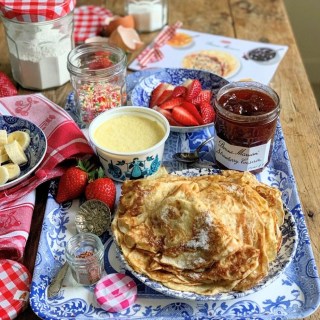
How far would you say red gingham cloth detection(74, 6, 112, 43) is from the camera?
6.76 ft

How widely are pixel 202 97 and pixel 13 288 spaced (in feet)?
2.57

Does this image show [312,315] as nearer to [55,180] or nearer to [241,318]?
[241,318]

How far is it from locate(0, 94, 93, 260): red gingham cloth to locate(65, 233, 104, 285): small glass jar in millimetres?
131

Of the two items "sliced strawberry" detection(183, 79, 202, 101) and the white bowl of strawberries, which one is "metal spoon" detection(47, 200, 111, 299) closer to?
the white bowl of strawberries

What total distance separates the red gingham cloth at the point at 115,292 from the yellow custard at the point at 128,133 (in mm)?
378

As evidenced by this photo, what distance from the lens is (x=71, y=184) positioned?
4.45 feet

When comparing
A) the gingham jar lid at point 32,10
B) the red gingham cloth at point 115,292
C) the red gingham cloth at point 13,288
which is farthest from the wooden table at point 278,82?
the gingham jar lid at point 32,10

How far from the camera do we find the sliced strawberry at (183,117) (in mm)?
1551

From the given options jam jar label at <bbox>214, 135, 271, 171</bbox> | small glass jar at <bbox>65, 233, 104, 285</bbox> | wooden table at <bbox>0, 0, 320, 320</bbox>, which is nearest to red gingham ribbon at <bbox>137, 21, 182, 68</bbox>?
wooden table at <bbox>0, 0, 320, 320</bbox>

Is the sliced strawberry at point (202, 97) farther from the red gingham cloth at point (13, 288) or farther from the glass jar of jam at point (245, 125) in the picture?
the red gingham cloth at point (13, 288)

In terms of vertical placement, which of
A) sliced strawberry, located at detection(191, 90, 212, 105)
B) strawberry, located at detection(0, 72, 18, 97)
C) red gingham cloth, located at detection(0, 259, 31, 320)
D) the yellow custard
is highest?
the yellow custard

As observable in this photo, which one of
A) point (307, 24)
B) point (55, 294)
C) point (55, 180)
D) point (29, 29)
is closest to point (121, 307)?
point (55, 294)

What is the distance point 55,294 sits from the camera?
45.3 inches

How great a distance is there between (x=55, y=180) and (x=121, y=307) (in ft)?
1.48
